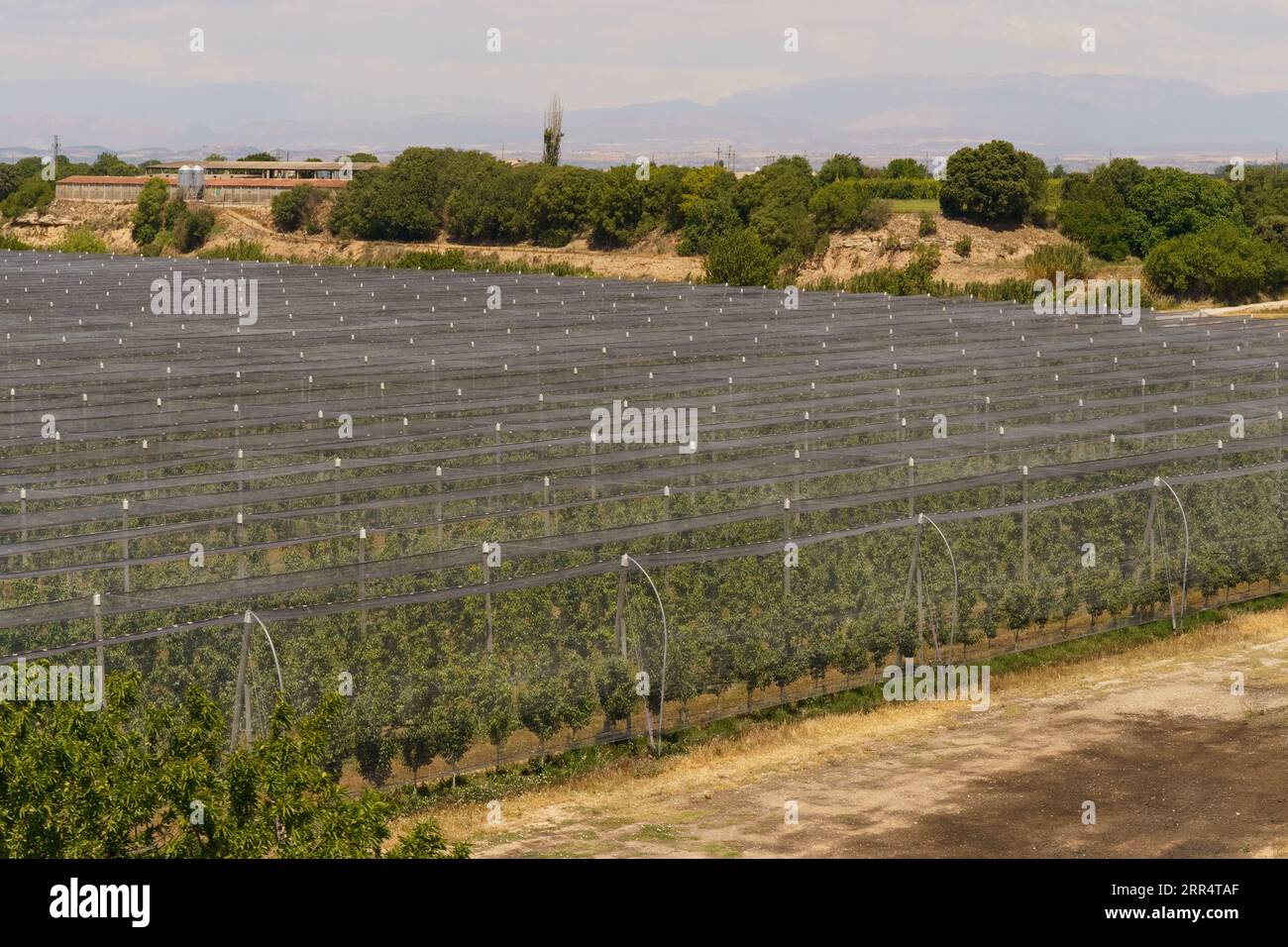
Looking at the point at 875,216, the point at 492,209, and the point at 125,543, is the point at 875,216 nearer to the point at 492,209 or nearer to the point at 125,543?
the point at 492,209

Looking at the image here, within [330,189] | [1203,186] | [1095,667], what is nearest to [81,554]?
[1095,667]

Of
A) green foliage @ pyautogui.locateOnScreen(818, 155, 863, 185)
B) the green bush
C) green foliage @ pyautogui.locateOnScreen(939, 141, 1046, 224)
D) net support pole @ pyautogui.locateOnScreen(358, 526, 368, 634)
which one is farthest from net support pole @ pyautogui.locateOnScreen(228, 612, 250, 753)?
green foliage @ pyautogui.locateOnScreen(818, 155, 863, 185)

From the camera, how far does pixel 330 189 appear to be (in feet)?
423

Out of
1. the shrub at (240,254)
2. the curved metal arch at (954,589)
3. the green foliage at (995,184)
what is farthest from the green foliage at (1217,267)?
the curved metal arch at (954,589)

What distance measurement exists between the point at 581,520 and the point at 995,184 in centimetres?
8112

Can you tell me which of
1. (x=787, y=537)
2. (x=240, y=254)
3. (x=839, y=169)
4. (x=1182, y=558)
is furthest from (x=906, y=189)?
(x=787, y=537)

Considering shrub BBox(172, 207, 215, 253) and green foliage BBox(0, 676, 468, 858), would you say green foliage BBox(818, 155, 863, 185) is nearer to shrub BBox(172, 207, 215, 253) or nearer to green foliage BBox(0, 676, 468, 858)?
shrub BBox(172, 207, 215, 253)

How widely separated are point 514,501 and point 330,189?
10562 centimetres
